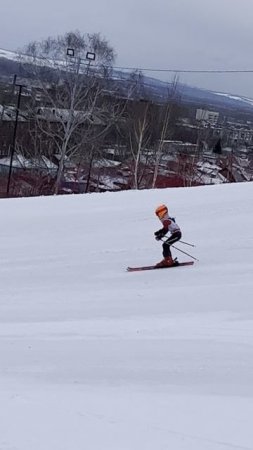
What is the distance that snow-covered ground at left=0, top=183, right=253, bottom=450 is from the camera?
4.60 metres

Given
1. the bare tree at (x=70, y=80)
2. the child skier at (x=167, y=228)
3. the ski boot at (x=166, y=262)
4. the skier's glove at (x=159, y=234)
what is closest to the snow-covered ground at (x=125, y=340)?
the ski boot at (x=166, y=262)

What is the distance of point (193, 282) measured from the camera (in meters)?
9.30

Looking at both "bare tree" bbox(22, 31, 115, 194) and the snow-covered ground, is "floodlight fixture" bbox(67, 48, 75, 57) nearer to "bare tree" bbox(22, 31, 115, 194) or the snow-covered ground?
"bare tree" bbox(22, 31, 115, 194)

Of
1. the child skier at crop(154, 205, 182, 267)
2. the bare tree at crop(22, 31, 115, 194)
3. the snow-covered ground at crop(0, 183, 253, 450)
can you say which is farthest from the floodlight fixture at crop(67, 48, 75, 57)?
the child skier at crop(154, 205, 182, 267)

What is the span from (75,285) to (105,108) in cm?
2686

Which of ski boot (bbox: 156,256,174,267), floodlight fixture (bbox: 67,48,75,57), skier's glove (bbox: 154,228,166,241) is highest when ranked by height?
floodlight fixture (bbox: 67,48,75,57)

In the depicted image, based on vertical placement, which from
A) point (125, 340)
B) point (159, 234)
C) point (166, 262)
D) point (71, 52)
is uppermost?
point (71, 52)

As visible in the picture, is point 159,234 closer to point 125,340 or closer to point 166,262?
point 166,262

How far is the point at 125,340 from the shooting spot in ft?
22.2

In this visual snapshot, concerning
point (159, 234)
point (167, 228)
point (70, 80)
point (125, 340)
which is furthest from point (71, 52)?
point (125, 340)

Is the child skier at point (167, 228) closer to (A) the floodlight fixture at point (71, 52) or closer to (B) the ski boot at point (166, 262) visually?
(B) the ski boot at point (166, 262)

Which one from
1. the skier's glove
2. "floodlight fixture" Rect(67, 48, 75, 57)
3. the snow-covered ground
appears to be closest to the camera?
the snow-covered ground

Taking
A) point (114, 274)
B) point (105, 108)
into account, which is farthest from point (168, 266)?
point (105, 108)

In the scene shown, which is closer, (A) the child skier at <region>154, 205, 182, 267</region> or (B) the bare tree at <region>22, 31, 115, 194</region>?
(A) the child skier at <region>154, 205, 182, 267</region>
